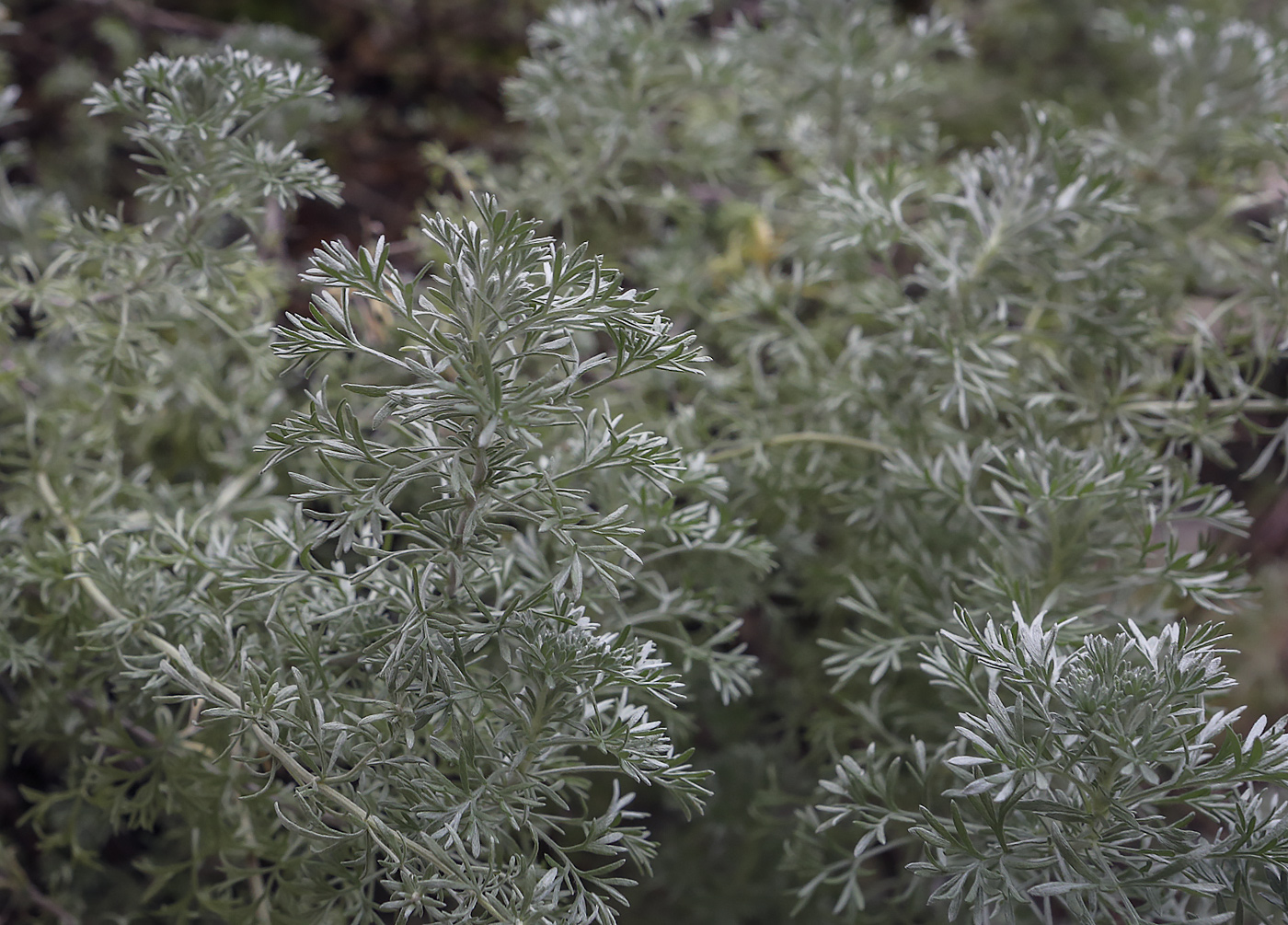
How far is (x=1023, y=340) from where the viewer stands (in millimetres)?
877

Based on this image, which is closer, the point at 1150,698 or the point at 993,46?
the point at 1150,698

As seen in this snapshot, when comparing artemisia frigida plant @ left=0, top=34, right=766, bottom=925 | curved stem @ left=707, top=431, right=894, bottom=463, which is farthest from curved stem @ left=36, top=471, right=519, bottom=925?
curved stem @ left=707, top=431, right=894, bottom=463

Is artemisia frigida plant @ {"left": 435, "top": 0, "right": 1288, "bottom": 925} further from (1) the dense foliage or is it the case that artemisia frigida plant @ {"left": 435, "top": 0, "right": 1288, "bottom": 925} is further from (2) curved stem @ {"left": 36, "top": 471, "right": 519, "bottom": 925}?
(2) curved stem @ {"left": 36, "top": 471, "right": 519, "bottom": 925}

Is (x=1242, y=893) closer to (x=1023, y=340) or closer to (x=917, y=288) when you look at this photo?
(x=1023, y=340)

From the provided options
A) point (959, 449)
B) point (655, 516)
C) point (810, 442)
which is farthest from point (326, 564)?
point (959, 449)

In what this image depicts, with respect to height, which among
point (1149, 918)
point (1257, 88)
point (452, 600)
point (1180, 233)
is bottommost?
point (1149, 918)

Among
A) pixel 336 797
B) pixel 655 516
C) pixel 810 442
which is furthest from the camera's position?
pixel 810 442

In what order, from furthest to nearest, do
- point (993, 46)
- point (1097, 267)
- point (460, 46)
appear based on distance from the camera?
point (993, 46) < point (460, 46) < point (1097, 267)

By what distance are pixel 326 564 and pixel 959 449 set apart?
57 centimetres

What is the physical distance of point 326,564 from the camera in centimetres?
85

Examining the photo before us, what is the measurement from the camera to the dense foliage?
1.73 feet

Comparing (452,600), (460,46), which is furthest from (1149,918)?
(460,46)

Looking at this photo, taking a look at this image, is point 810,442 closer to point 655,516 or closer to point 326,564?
point 655,516

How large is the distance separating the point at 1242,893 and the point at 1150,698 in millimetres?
128
